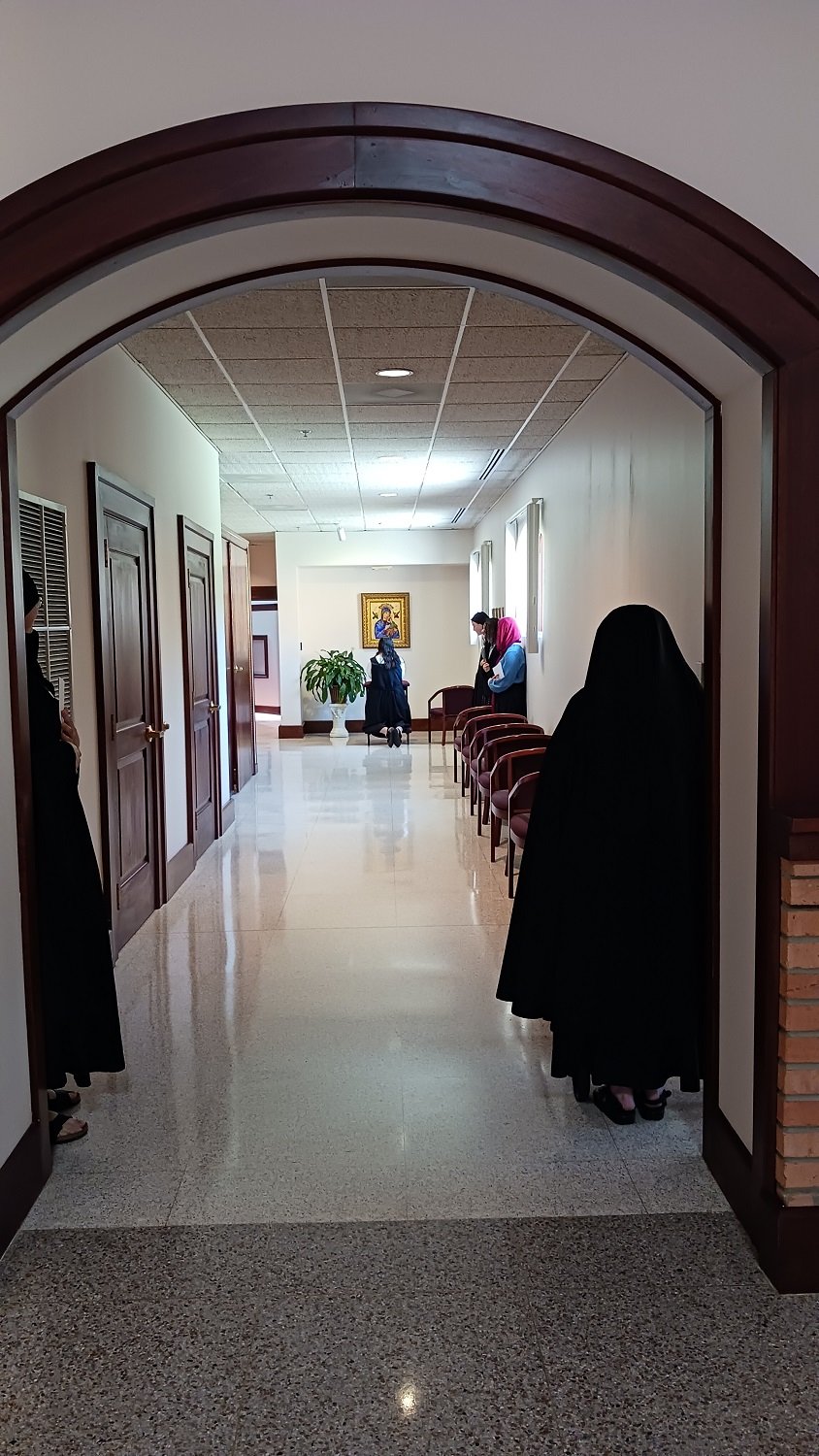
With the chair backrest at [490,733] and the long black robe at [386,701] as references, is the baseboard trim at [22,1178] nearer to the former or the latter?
the chair backrest at [490,733]

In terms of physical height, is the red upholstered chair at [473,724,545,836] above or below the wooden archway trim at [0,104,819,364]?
below

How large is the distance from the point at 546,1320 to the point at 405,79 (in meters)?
2.56

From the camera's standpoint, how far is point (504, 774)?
22.0 feet

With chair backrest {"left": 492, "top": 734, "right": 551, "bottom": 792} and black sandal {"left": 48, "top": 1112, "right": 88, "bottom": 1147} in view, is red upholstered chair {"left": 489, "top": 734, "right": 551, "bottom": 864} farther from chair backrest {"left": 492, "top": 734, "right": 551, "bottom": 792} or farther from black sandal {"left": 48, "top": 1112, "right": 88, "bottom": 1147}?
black sandal {"left": 48, "top": 1112, "right": 88, "bottom": 1147}

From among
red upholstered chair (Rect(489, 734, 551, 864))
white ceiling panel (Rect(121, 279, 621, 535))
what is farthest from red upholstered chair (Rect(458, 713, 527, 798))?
white ceiling panel (Rect(121, 279, 621, 535))

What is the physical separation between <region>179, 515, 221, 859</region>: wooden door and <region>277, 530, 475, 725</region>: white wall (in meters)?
6.79

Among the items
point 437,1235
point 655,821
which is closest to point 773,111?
point 655,821

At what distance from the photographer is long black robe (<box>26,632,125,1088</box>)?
Answer: 2.80m

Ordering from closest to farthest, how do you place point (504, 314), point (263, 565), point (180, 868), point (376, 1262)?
point (376, 1262) → point (504, 314) → point (180, 868) → point (263, 565)

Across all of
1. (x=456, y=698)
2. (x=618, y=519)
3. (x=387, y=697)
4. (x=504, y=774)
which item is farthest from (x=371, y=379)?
(x=387, y=697)

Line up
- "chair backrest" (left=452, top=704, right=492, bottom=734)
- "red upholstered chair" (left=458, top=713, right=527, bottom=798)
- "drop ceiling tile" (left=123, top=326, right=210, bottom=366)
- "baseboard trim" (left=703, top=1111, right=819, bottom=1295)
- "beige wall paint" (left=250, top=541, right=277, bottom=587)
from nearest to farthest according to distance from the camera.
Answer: "baseboard trim" (left=703, top=1111, right=819, bottom=1295), "drop ceiling tile" (left=123, top=326, right=210, bottom=366), "red upholstered chair" (left=458, top=713, right=527, bottom=798), "chair backrest" (left=452, top=704, right=492, bottom=734), "beige wall paint" (left=250, top=541, right=277, bottom=587)

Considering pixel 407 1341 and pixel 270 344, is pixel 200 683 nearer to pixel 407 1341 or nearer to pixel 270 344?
pixel 270 344

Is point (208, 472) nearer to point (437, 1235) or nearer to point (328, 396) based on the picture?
point (328, 396)

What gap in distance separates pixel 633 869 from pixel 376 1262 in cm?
118
